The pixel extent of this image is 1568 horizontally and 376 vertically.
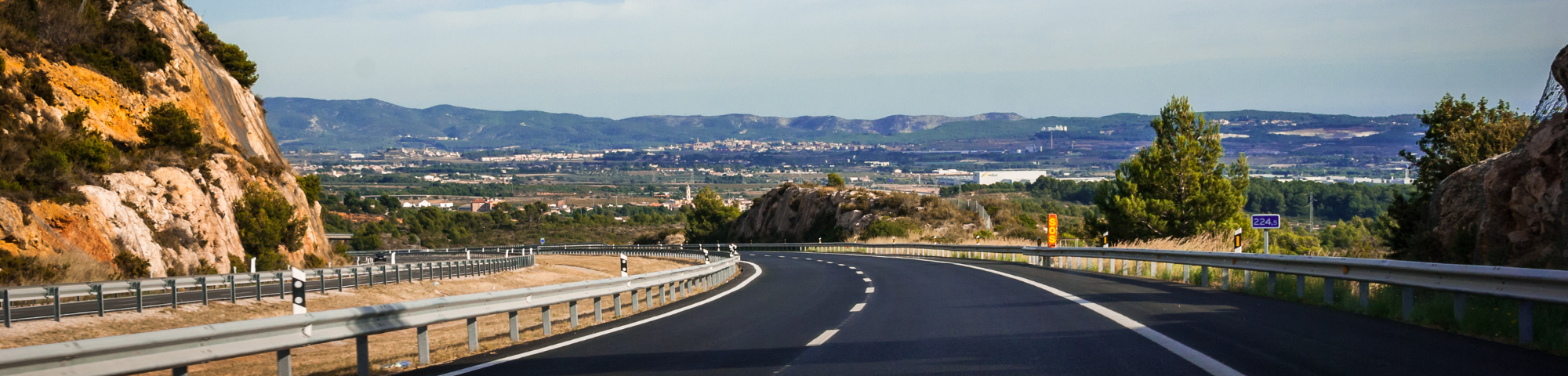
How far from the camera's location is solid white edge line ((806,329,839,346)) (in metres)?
9.40

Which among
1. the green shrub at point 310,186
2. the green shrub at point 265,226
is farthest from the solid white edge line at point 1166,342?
the green shrub at point 310,186

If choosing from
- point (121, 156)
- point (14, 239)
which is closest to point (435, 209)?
point (121, 156)

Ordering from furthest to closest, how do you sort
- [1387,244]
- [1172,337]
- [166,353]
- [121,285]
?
[1387,244] → [121,285] → [1172,337] → [166,353]

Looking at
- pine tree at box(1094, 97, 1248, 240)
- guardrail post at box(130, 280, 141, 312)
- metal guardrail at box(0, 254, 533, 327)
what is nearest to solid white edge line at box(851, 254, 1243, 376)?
metal guardrail at box(0, 254, 533, 327)

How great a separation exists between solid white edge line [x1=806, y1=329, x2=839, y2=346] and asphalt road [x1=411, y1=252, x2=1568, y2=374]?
0.08 ft

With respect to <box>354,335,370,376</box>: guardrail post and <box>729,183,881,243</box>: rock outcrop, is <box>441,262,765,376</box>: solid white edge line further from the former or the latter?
<box>729,183,881,243</box>: rock outcrop

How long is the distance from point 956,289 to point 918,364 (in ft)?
30.2

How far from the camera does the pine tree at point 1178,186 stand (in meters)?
45.5

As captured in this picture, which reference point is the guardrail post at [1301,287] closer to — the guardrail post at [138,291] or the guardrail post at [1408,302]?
the guardrail post at [1408,302]

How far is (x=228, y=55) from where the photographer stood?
172ft

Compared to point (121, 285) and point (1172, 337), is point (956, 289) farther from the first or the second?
point (121, 285)

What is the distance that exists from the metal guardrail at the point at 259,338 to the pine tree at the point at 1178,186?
3818cm

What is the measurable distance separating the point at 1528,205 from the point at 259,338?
1286cm

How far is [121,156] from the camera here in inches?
1288
